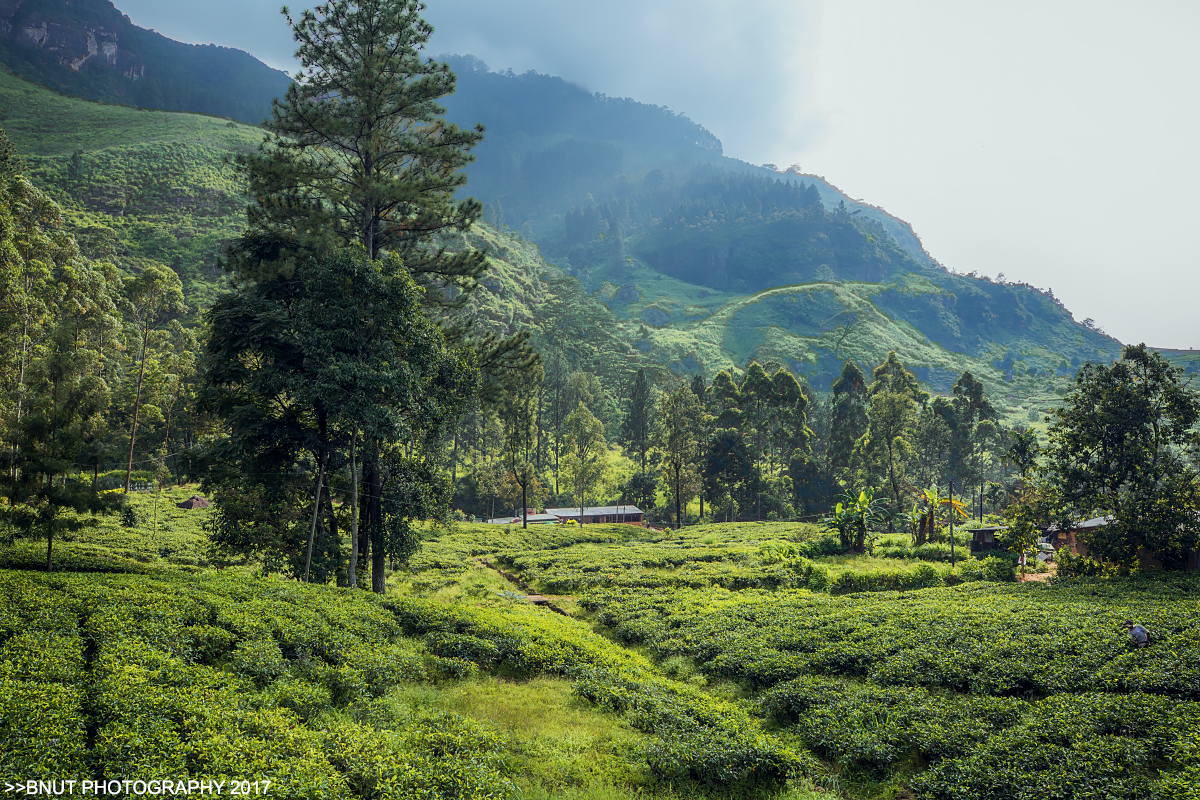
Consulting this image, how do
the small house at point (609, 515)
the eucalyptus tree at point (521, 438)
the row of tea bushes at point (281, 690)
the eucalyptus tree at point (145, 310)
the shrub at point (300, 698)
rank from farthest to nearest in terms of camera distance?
the small house at point (609, 515)
the eucalyptus tree at point (521, 438)
the eucalyptus tree at point (145, 310)
the shrub at point (300, 698)
the row of tea bushes at point (281, 690)

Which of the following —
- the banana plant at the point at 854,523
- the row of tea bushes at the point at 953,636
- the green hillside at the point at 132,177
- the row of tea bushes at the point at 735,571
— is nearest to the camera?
the row of tea bushes at the point at 953,636

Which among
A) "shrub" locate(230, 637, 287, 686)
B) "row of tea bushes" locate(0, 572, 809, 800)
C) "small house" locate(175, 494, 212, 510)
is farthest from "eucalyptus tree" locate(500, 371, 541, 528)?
"shrub" locate(230, 637, 287, 686)

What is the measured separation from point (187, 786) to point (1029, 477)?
37727mm

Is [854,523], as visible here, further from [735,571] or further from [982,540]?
[735,571]

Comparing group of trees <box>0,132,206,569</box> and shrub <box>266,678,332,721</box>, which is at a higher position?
group of trees <box>0,132,206,569</box>

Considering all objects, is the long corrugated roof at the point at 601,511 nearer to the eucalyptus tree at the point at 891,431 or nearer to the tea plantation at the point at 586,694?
the eucalyptus tree at the point at 891,431

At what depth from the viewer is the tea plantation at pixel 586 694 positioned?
8.34 metres

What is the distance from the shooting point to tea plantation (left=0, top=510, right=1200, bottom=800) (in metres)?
8.34

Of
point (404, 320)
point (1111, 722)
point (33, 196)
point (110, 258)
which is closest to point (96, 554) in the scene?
point (404, 320)

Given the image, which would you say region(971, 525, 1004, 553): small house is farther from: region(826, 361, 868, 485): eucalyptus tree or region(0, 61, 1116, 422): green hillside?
region(0, 61, 1116, 422): green hillside

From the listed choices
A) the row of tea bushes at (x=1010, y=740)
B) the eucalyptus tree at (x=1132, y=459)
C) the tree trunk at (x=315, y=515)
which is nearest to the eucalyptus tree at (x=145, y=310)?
the tree trunk at (x=315, y=515)

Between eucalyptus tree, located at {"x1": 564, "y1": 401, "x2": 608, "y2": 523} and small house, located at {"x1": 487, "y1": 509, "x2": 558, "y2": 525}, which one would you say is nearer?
small house, located at {"x1": 487, "y1": 509, "x2": 558, "y2": 525}

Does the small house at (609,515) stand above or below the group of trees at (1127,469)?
below

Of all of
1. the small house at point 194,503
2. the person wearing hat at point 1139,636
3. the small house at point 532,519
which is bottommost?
the small house at point 532,519
